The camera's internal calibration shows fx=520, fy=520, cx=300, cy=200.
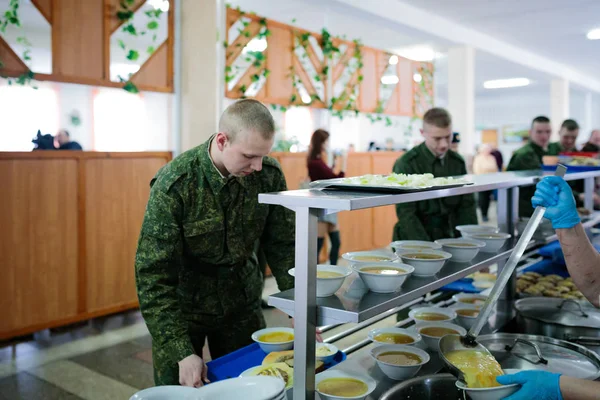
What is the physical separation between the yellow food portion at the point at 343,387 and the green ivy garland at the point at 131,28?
12.0 ft

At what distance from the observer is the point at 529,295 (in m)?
2.57

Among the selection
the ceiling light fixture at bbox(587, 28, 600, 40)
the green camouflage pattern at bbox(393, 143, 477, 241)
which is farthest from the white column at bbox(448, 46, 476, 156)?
the green camouflage pattern at bbox(393, 143, 477, 241)

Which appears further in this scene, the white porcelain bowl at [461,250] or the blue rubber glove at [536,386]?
the white porcelain bowl at [461,250]

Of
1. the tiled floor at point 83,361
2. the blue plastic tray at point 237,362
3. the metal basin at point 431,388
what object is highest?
the blue plastic tray at point 237,362

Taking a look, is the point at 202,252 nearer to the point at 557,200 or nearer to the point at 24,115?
the point at 557,200

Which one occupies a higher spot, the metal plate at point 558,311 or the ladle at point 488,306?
the ladle at point 488,306

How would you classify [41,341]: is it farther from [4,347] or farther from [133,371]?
[133,371]

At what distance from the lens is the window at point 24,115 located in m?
3.85

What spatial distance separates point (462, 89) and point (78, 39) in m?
6.52

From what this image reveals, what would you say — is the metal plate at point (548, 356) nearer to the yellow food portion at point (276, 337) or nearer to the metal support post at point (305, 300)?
the yellow food portion at point (276, 337)

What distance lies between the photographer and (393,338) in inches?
73.8

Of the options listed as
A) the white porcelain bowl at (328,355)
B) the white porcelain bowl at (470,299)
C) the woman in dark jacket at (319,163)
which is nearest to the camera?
the white porcelain bowl at (328,355)

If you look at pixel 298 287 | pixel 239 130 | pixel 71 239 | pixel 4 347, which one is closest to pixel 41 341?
pixel 4 347

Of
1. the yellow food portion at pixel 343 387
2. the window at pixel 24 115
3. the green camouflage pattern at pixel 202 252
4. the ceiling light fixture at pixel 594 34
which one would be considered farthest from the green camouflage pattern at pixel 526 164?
the ceiling light fixture at pixel 594 34
